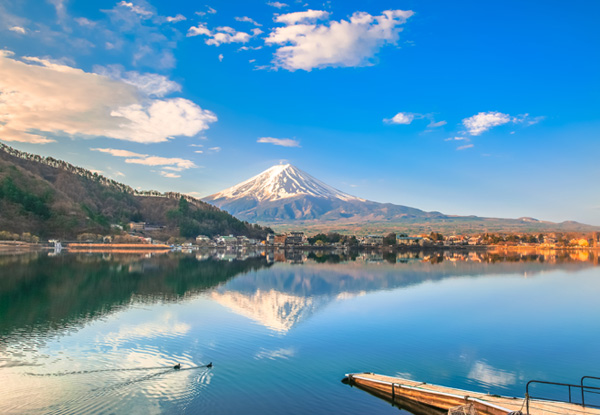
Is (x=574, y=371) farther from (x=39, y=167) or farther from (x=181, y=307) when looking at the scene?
(x=39, y=167)

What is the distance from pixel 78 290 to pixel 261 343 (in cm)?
1916

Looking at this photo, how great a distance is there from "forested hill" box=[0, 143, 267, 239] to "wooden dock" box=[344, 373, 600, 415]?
94657 mm

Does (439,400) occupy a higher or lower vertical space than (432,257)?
higher

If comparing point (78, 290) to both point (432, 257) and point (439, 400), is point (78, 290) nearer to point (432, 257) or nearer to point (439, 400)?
point (439, 400)

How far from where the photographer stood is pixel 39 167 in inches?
5054

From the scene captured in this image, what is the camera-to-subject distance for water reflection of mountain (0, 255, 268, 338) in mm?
20938

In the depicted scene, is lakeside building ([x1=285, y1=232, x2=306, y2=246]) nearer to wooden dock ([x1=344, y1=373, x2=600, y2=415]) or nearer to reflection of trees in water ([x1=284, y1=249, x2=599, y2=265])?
reflection of trees in water ([x1=284, y1=249, x2=599, y2=265])

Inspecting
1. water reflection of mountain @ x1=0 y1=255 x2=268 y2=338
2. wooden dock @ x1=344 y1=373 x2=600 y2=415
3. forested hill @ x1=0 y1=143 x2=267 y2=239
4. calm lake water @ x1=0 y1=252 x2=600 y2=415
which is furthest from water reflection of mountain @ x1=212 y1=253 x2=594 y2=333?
forested hill @ x1=0 y1=143 x2=267 y2=239

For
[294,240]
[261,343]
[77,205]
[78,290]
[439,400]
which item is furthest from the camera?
[294,240]

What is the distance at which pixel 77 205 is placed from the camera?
11169 centimetres

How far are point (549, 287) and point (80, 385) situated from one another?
4006 cm

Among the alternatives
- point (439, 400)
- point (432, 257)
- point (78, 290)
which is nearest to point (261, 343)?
point (439, 400)

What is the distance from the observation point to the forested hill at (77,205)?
94312 mm

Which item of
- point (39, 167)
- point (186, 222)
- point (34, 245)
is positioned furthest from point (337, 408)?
point (39, 167)
